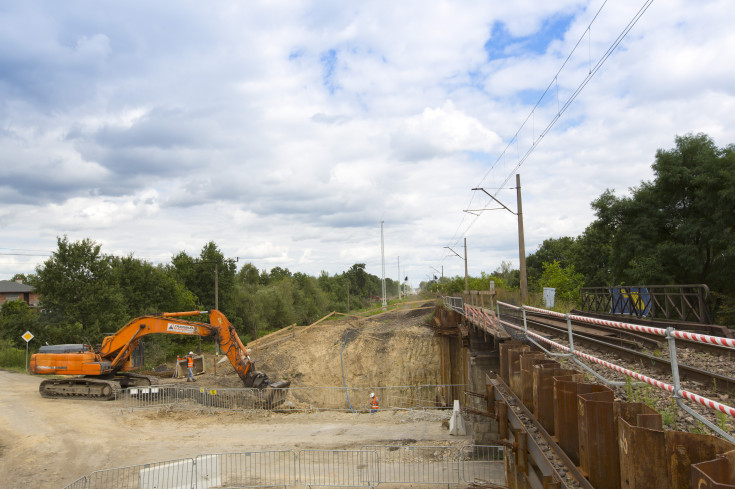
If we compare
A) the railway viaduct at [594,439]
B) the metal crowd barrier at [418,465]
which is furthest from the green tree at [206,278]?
the railway viaduct at [594,439]

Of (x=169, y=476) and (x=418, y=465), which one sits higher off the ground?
(x=169, y=476)

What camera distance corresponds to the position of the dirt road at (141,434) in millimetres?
13758

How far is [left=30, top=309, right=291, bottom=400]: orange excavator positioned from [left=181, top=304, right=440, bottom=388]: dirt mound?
8.94 meters

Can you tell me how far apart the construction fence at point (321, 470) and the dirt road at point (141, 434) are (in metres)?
1.18

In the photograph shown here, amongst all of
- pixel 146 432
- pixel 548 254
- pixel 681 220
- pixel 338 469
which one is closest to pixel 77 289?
pixel 146 432

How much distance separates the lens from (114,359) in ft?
72.5

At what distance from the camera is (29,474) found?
1299 centimetres

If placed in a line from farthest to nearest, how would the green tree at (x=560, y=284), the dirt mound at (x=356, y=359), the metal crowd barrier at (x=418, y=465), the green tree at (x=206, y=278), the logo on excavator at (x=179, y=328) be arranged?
1. the green tree at (x=206, y=278)
2. the green tree at (x=560, y=284)
3. the dirt mound at (x=356, y=359)
4. the logo on excavator at (x=179, y=328)
5. the metal crowd barrier at (x=418, y=465)

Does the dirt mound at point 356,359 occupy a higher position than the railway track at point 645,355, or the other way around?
the railway track at point 645,355

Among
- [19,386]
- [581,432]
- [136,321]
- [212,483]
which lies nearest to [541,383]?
[581,432]

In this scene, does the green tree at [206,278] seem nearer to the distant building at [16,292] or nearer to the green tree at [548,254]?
the distant building at [16,292]

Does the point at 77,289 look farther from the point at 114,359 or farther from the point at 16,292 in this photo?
the point at 16,292

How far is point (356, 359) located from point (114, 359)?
16354mm

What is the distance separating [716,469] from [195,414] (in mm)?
19870
